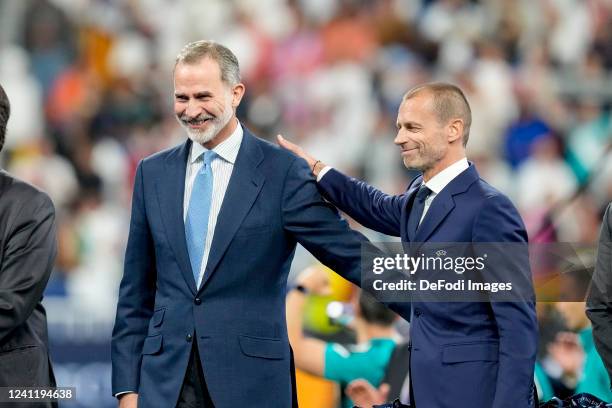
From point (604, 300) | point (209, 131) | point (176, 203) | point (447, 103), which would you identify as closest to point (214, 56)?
point (209, 131)

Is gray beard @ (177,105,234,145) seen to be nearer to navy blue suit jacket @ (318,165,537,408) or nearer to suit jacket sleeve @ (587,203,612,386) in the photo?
navy blue suit jacket @ (318,165,537,408)

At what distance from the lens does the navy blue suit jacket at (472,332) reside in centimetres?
334

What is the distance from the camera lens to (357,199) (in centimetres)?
394

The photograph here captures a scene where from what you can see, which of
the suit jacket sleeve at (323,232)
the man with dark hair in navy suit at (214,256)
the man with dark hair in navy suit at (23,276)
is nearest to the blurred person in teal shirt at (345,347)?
the suit jacket sleeve at (323,232)

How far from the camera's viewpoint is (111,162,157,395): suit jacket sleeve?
12.5 feet

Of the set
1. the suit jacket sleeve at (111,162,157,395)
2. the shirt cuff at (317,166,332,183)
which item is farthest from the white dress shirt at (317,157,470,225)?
the suit jacket sleeve at (111,162,157,395)

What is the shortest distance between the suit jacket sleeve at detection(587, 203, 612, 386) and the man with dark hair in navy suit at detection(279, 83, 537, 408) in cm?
29

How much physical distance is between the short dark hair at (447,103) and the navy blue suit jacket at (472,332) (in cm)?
16

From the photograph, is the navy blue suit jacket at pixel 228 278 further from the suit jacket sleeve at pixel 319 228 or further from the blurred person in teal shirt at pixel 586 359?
the blurred person in teal shirt at pixel 586 359

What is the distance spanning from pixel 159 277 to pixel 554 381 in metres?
1.65

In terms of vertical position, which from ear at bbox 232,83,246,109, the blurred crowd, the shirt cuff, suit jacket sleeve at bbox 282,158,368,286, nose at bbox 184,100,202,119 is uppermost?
the blurred crowd

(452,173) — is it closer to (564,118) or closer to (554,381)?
(554,381)

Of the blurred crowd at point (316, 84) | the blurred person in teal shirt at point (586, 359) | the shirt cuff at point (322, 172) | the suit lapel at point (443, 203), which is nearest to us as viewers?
the suit lapel at point (443, 203)

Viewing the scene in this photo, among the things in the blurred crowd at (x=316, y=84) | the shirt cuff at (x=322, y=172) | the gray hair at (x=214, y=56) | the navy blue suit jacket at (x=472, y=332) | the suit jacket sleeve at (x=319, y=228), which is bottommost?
the navy blue suit jacket at (x=472, y=332)
